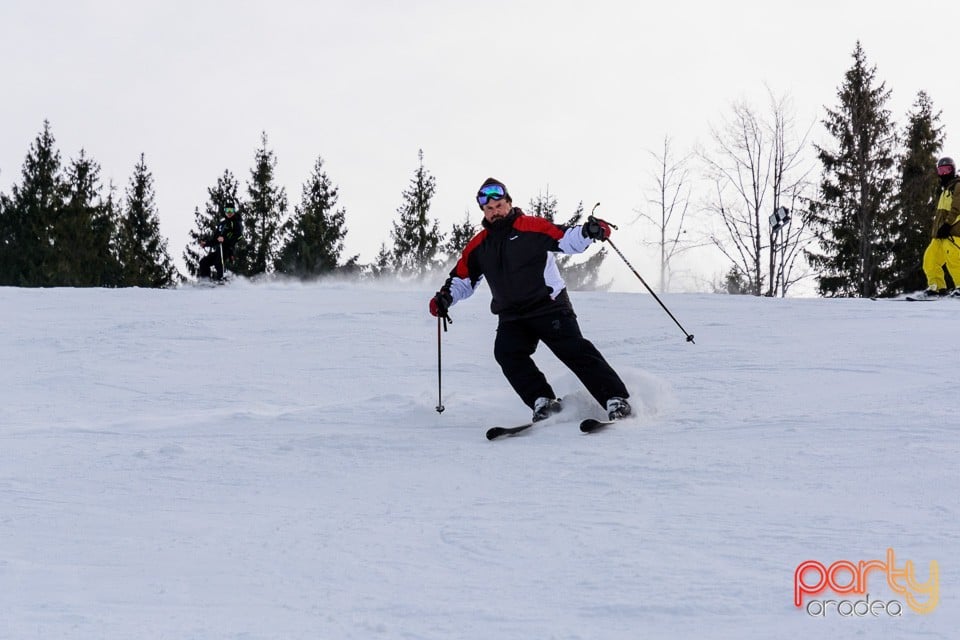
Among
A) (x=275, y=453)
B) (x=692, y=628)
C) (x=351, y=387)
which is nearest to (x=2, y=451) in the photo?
(x=275, y=453)

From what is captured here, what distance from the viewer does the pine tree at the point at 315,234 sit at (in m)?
38.2

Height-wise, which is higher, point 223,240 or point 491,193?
point 223,240

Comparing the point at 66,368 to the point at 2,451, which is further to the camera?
the point at 66,368

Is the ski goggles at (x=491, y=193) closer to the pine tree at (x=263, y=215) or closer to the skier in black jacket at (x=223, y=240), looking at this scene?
the skier in black jacket at (x=223, y=240)

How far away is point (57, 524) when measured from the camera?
371 centimetres

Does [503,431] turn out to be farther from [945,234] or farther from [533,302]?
[945,234]

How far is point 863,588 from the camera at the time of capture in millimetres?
2850

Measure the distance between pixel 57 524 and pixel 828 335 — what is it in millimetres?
7288

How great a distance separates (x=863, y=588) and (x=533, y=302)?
10.5 feet

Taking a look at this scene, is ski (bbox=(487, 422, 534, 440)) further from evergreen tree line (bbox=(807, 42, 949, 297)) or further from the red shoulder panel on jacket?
evergreen tree line (bbox=(807, 42, 949, 297))

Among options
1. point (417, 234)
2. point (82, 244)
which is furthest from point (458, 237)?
point (82, 244)

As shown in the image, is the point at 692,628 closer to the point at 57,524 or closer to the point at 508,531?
the point at 508,531

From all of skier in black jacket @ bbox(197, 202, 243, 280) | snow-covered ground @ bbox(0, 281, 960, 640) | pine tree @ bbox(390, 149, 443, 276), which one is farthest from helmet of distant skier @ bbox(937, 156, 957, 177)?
pine tree @ bbox(390, 149, 443, 276)

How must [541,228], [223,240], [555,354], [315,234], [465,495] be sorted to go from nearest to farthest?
[465,495] < [541,228] < [555,354] < [223,240] < [315,234]
